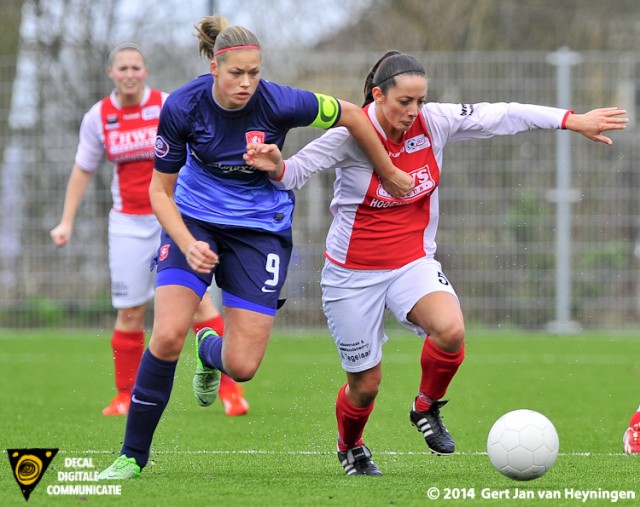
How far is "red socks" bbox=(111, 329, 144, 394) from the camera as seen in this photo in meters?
8.24

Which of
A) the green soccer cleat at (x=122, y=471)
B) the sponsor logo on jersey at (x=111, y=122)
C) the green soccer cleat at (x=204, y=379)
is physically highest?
the sponsor logo on jersey at (x=111, y=122)

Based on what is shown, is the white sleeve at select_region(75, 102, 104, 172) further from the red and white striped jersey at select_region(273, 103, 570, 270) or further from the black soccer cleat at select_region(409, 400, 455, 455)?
the black soccer cleat at select_region(409, 400, 455, 455)

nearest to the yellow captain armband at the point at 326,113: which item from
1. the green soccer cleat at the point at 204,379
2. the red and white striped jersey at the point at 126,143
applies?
the green soccer cleat at the point at 204,379

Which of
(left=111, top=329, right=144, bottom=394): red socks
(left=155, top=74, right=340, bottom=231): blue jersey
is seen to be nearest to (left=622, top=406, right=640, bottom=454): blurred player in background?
(left=155, top=74, right=340, bottom=231): blue jersey

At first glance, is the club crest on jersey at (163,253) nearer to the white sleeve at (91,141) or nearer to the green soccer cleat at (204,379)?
the green soccer cleat at (204,379)

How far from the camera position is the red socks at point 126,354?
27.0 ft

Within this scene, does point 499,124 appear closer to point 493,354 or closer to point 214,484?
point 214,484

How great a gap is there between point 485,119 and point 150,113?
3033 mm

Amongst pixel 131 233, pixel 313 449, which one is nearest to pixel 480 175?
pixel 131 233

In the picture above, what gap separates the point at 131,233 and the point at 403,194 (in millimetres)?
3027

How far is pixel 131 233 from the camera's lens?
8.30 m

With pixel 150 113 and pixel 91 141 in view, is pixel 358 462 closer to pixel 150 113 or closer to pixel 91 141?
pixel 150 113

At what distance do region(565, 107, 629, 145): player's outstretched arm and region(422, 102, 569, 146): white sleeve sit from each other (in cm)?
9

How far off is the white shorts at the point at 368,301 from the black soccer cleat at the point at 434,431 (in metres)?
0.34
